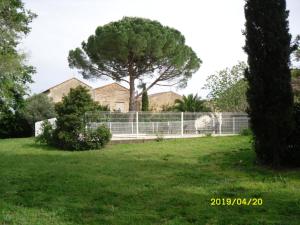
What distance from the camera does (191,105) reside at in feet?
94.8

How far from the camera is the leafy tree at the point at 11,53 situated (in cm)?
1357

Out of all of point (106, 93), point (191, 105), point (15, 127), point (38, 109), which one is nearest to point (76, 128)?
point (191, 105)

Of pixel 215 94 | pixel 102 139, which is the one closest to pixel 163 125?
pixel 102 139

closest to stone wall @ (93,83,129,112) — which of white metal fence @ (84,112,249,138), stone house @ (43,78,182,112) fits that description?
stone house @ (43,78,182,112)

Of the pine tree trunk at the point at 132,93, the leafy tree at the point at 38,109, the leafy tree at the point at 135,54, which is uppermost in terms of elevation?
the leafy tree at the point at 135,54

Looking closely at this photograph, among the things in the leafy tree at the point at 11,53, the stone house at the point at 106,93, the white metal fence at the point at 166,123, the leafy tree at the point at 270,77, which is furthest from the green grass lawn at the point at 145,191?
the stone house at the point at 106,93

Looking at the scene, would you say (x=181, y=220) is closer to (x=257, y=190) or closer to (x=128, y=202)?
(x=128, y=202)

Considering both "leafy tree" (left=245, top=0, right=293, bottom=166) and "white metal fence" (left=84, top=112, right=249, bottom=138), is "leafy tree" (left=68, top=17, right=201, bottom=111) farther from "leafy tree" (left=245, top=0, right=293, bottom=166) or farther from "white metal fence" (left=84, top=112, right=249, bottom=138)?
"leafy tree" (left=245, top=0, right=293, bottom=166)

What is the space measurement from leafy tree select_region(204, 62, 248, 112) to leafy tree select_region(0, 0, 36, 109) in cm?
1584

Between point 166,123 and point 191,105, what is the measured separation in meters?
8.06

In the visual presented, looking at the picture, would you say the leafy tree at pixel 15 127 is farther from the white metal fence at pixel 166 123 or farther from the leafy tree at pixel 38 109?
the white metal fence at pixel 166 123

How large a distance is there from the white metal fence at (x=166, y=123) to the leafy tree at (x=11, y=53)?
366 centimetres

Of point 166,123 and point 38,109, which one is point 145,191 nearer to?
point 166,123

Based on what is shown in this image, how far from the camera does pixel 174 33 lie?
32.9 m
